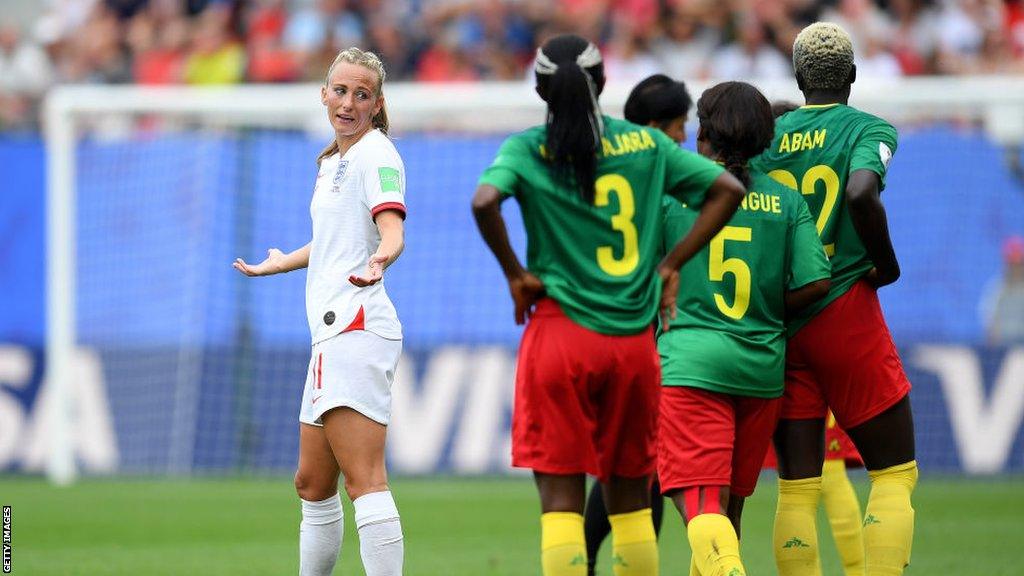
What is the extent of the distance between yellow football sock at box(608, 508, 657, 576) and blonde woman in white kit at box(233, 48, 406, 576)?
2.60 feet

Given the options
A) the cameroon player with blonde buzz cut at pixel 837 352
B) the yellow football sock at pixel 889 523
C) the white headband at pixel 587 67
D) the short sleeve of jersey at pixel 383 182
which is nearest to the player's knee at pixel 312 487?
the short sleeve of jersey at pixel 383 182

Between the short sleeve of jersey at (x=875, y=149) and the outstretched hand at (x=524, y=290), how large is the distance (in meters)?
1.49

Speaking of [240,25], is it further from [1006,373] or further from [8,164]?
[1006,373]

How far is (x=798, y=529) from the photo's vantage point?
681 cm

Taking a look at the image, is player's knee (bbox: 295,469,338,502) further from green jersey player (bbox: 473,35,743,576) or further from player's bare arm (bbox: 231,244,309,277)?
green jersey player (bbox: 473,35,743,576)

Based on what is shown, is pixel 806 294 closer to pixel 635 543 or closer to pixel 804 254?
pixel 804 254

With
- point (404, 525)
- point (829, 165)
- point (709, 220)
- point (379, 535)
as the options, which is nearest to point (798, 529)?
point (829, 165)

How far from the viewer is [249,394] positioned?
14836 mm

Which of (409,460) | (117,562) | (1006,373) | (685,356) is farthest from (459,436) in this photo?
(685,356)

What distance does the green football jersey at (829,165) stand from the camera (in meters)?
6.72

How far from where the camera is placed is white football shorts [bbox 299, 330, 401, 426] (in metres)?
6.21

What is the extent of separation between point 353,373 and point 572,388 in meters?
0.87

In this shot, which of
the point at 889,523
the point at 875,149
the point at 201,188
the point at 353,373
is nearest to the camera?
the point at 353,373

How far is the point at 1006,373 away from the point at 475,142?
16.0 feet
